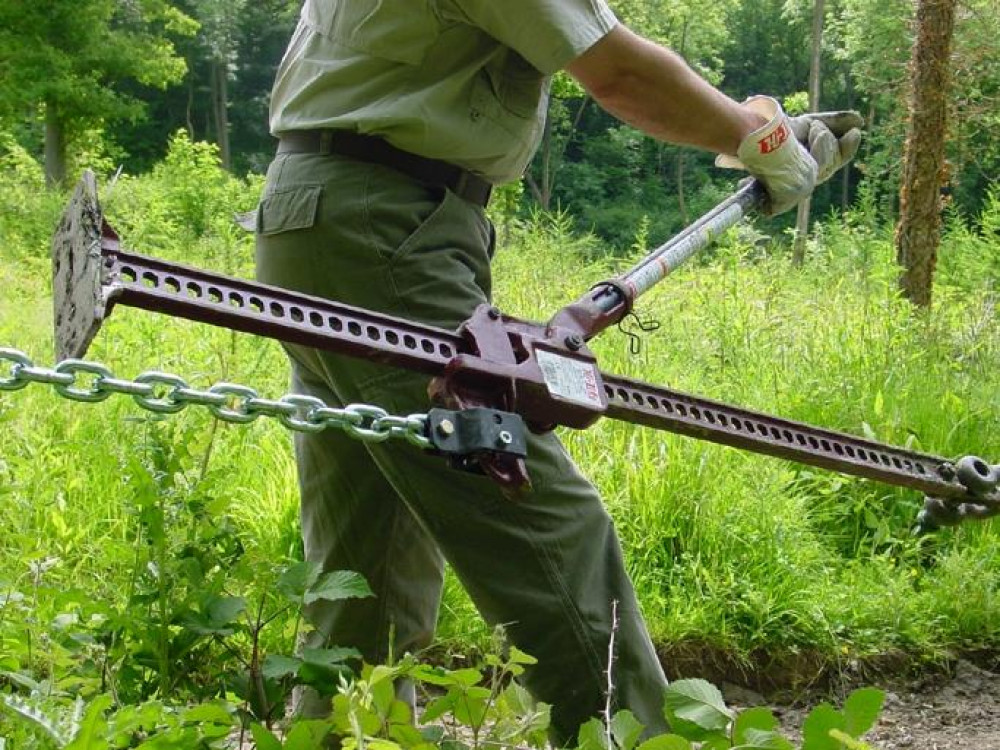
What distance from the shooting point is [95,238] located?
154cm

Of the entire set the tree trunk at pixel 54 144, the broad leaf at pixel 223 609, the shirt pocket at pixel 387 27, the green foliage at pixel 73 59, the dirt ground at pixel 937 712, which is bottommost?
the dirt ground at pixel 937 712

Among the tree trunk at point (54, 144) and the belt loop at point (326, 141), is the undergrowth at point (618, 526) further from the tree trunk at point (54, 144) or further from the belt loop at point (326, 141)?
the tree trunk at point (54, 144)

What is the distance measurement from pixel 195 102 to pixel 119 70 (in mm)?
31393

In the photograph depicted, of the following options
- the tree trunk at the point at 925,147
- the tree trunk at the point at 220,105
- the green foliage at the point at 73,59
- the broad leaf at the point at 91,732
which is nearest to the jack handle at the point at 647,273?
the broad leaf at the point at 91,732

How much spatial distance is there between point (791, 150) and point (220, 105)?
5543 cm

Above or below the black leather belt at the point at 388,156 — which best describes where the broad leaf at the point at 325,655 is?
below

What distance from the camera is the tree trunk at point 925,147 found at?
24.1 feet

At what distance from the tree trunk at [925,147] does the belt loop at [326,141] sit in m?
5.50

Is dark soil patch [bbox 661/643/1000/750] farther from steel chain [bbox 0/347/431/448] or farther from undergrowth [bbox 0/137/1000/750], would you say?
steel chain [bbox 0/347/431/448]

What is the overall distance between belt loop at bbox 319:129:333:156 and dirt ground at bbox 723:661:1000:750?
238 cm

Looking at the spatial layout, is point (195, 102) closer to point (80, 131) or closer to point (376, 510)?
point (80, 131)

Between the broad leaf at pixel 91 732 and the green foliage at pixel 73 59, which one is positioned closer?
the broad leaf at pixel 91 732

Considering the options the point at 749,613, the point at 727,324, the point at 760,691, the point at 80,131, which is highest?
the point at 80,131

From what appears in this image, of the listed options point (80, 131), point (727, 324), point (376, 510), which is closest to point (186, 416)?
point (376, 510)
